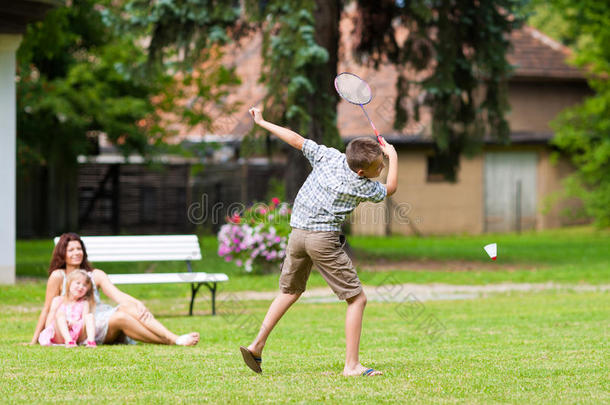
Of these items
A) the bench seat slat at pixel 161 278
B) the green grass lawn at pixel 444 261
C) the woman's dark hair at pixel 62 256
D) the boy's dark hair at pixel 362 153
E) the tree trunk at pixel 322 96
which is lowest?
the green grass lawn at pixel 444 261

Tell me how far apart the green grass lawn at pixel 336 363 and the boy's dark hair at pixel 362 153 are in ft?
4.95

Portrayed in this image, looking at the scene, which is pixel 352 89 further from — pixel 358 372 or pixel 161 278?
pixel 161 278

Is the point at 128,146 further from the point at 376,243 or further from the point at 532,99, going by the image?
the point at 532,99

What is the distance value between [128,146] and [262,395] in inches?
944

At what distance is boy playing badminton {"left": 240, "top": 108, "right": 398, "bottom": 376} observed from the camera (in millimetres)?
6781

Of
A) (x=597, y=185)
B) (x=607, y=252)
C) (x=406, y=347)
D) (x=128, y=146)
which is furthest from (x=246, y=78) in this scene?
(x=406, y=347)

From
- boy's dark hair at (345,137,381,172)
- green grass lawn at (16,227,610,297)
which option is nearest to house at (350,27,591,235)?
green grass lawn at (16,227,610,297)

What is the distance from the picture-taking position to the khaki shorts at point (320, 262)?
22.4 feet

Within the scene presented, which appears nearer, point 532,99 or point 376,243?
point 376,243

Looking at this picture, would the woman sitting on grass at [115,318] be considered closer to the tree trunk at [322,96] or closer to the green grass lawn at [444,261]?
the green grass lawn at [444,261]

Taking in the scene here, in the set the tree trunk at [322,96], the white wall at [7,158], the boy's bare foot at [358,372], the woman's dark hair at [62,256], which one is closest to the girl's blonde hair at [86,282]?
the woman's dark hair at [62,256]

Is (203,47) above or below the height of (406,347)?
above

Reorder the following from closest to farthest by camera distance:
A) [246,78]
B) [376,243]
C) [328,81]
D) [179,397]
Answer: [179,397], [328,81], [376,243], [246,78]

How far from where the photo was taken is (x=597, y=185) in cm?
3108
